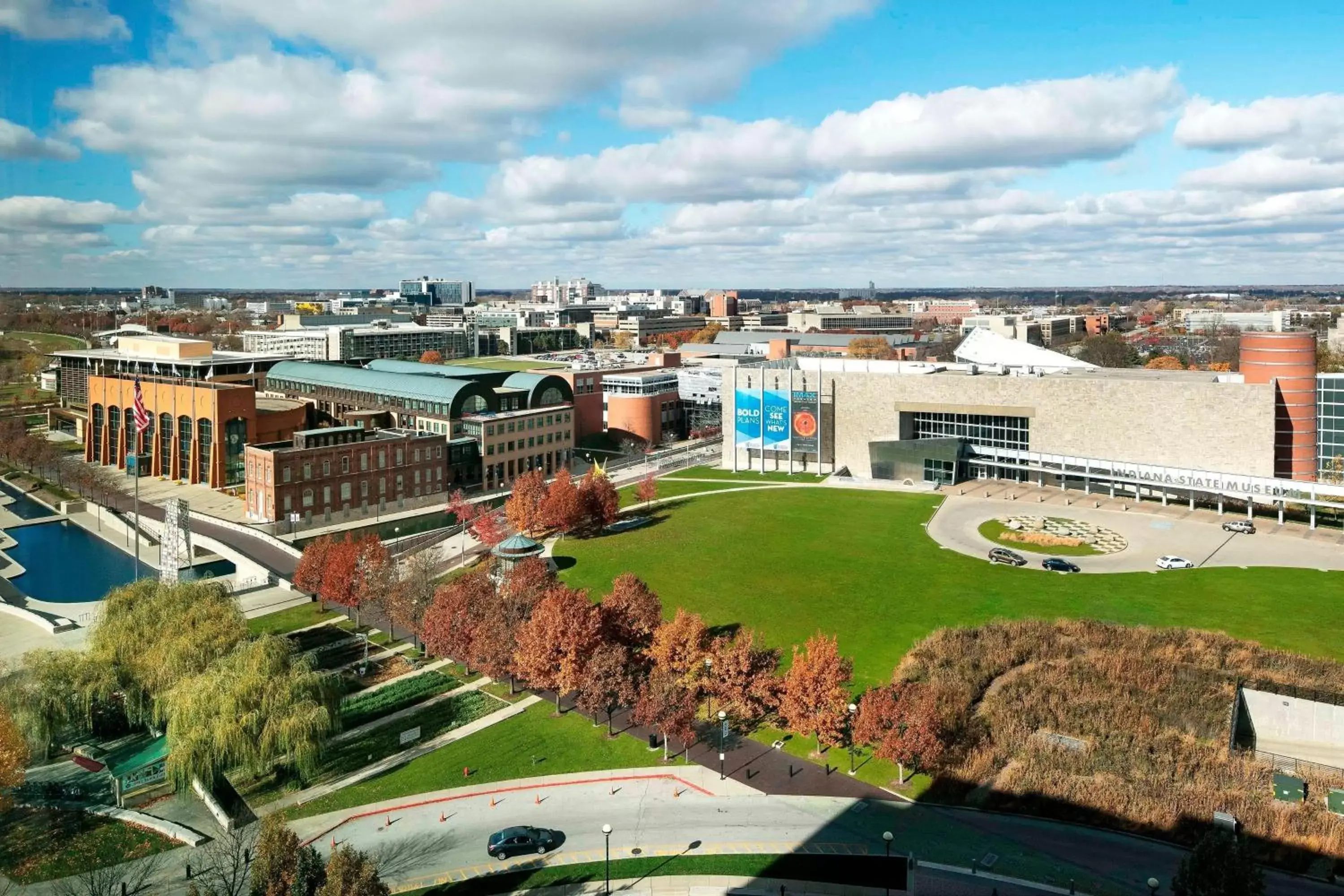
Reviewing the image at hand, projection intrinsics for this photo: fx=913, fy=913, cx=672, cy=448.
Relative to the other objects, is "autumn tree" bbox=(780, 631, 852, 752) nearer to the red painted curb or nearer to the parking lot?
the red painted curb

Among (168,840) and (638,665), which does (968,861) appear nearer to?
(638,665)

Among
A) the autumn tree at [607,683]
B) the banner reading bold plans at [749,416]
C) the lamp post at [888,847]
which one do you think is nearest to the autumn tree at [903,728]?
the lamp post at [888,847]

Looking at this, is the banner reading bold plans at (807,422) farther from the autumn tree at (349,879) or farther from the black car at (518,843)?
the autumn tree at (349,879)

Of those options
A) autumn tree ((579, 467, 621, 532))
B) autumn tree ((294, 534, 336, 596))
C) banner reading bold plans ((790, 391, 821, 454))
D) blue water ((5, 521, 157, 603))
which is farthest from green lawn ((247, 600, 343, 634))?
banner reading bold plans ((790, 391, 821, 454))

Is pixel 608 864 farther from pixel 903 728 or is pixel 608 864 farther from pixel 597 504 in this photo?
pixel 597 504

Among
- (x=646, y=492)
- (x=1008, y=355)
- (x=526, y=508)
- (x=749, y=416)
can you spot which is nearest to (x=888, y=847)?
(x=526, y=508)

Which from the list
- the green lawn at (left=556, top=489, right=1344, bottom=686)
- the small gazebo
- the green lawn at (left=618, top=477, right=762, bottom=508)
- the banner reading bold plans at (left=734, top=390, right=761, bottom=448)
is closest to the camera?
the green lawn at (left=556, top=489, right=1344, bottom=686)
